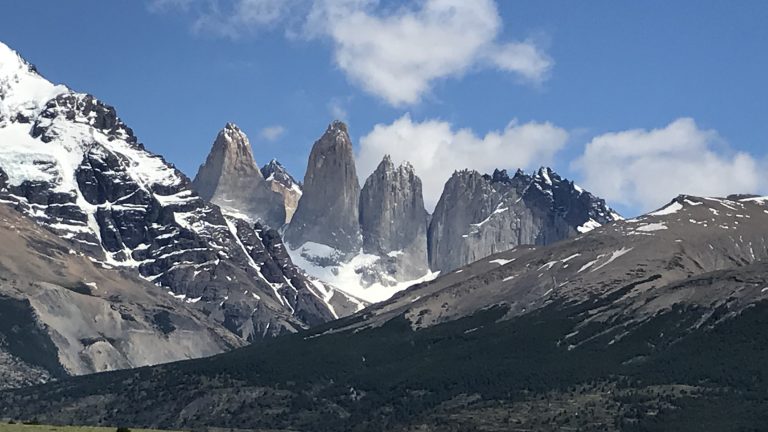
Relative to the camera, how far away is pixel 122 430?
19275 centimetres

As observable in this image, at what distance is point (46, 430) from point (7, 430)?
25.9ft

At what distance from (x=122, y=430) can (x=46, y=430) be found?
10.5m

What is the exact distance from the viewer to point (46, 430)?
19275 cm

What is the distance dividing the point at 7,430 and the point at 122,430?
1564cm

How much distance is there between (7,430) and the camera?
185750 millimetres
